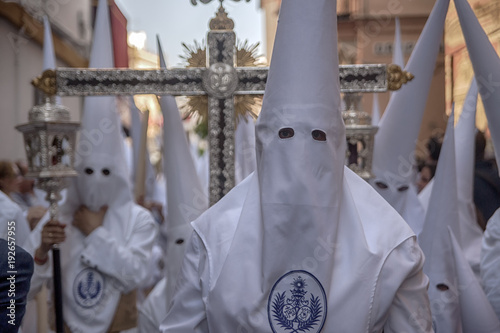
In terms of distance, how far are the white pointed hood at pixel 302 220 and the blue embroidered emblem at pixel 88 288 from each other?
2.14 meters

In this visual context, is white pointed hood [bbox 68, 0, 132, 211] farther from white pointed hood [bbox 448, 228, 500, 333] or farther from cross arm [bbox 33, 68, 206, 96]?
white pointed hood [bbox 448, 228, 500, 333]

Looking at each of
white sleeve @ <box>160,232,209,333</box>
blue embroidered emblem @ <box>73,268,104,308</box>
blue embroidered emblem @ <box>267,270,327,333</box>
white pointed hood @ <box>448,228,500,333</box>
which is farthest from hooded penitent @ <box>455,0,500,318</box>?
blue embroidered emblem @ <box>73,268,104,308</box>

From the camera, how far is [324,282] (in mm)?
2311

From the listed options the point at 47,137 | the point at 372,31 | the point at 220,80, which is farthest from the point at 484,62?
the point at 372,31

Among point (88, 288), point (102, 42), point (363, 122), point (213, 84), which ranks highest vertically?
point (102, 42)

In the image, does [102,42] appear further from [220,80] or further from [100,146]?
[220,80]

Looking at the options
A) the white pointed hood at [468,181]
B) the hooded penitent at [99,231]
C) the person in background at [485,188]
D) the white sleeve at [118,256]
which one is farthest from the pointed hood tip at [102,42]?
the person in background at [485,188]

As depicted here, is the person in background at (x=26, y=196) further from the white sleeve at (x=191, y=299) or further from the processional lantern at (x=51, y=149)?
the white sleeve at (x=191, y=299)

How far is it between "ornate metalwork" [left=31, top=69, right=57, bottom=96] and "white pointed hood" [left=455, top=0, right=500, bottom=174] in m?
2.29

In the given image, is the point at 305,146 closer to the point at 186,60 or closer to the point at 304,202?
the point at 304,202

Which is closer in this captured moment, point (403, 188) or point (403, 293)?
point (403, 293)

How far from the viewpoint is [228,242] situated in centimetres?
248

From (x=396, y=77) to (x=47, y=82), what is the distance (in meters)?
2.03

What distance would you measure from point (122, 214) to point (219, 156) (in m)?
1.23
